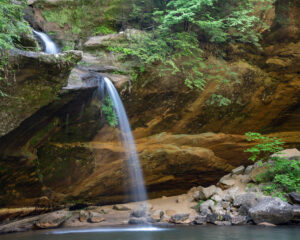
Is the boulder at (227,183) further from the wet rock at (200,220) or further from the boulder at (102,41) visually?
the boulder at (102,41)

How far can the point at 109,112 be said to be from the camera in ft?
26.2

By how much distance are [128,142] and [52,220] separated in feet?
10.7

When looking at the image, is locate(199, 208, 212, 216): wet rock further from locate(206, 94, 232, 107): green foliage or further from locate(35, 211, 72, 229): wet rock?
locate(35, 211, 72, 229): wet rock

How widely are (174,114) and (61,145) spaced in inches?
150

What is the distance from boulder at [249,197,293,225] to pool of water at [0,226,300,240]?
33 cm

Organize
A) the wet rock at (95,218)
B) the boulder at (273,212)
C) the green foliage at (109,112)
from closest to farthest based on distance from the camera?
the boulder at (273,212), the green foliage at (109,112), the wet rock at (95,218)

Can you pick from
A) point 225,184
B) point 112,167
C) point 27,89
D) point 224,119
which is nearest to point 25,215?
point 112,167

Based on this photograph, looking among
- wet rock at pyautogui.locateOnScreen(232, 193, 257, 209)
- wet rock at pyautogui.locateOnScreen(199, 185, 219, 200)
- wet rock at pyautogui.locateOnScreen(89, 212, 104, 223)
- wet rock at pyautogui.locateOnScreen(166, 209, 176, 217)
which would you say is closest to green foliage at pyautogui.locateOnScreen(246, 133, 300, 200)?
wet rock at pyautogui.locateOnScreen(232, 193, 257, 209)

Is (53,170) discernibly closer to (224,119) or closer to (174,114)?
(174,114)

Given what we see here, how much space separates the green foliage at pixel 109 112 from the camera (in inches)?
310

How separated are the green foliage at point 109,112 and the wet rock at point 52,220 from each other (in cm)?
310

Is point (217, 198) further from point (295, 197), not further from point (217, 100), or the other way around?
point (217, 100)

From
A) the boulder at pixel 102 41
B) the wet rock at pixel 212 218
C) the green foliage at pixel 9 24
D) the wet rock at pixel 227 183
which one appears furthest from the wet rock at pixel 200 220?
the green foliage at pixel 9 24

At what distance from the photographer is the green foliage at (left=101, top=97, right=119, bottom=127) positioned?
7.87m
